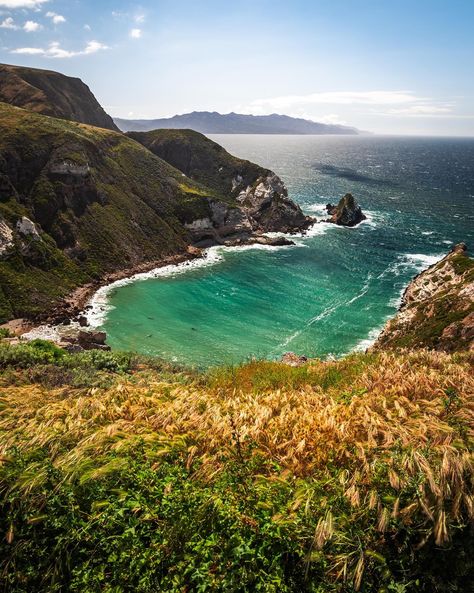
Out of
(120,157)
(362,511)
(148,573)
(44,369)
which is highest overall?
(120,157)

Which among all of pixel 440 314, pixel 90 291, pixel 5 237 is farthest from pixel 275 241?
pixel 5 237

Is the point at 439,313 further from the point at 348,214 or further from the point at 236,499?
the point at 348,214

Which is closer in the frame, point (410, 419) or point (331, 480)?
point (331, 480)

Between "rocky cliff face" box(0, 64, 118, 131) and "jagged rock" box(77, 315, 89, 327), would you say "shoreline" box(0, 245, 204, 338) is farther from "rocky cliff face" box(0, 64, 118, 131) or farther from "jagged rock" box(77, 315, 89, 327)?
"rocky cliff face" box(0, 64, 118, 131)

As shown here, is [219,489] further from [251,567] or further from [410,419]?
[410,419]

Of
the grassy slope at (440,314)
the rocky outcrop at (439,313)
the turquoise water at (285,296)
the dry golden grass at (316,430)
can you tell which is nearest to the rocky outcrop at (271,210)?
the turquoise water at (285,296)

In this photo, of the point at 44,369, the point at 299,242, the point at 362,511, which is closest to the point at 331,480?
the point at 362,511
